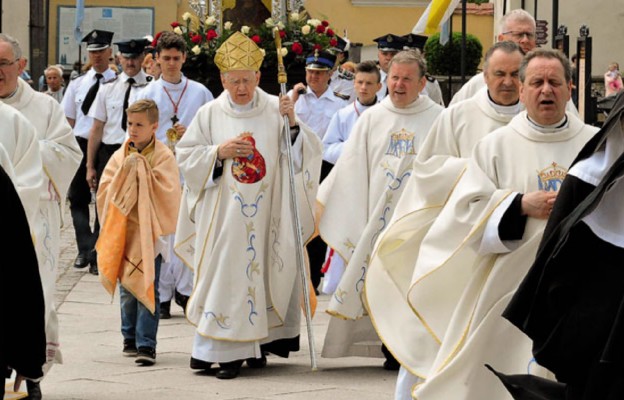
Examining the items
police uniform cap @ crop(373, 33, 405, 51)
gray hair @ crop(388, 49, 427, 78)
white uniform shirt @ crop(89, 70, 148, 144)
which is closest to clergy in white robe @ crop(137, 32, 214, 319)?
white uniform shirt @ crop(89, 70, 148, 144)

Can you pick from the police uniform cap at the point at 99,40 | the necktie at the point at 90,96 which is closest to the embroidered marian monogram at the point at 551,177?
the necktie at the point at 90,96

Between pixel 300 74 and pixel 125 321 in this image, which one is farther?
pixel 300 74

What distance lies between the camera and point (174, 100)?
12.2 meters

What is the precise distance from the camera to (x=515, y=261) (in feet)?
20.8

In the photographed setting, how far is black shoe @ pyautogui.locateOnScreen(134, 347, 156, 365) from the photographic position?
368 inches

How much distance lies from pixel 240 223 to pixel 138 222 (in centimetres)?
67

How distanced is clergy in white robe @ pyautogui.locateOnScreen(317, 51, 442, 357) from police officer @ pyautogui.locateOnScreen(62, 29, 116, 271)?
4797 millimetres

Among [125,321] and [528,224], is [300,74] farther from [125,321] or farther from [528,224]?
[528,224]

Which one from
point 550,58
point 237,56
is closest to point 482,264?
point 550,58

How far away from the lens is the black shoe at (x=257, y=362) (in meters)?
9.49

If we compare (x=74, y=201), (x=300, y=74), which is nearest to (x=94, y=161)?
(x=74, y=201)

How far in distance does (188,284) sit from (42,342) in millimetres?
5935

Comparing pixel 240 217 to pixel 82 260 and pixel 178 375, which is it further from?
pixel 82 260

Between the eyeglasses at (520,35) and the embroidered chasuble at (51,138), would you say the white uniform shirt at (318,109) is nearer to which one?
the eyeglasses at (520,35)
